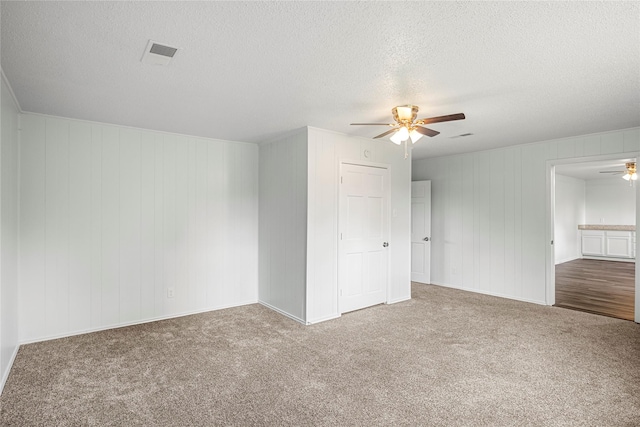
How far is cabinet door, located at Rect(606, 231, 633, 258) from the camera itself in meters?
9.27

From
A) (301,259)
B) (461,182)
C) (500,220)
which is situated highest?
(461,182)

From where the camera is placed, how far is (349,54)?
7.64ft

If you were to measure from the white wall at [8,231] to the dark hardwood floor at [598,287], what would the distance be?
6475 mm

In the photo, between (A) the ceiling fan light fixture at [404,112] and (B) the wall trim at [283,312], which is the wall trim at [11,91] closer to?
(A) the ceiling fan light fixture at [404,112]

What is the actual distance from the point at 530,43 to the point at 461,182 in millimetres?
4276

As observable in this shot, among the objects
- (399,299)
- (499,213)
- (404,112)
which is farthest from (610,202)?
(404,112)

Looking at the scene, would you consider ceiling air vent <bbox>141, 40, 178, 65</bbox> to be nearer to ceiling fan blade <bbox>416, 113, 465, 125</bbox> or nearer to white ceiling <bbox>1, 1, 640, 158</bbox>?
white ceiling <bbox>1, 1, 640, 158</bbox>

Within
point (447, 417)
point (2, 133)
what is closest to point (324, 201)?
point (447, 417)

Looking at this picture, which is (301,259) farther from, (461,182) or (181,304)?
(461,182)

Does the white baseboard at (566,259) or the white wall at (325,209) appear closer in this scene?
the white wall at (325,209)

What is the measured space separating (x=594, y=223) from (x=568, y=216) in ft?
4.21

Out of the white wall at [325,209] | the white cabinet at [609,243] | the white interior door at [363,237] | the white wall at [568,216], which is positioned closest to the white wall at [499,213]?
the white interior door at [363,237]

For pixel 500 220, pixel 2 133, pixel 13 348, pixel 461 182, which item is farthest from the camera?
pixel 461 182

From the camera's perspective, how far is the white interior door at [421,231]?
652 cm
